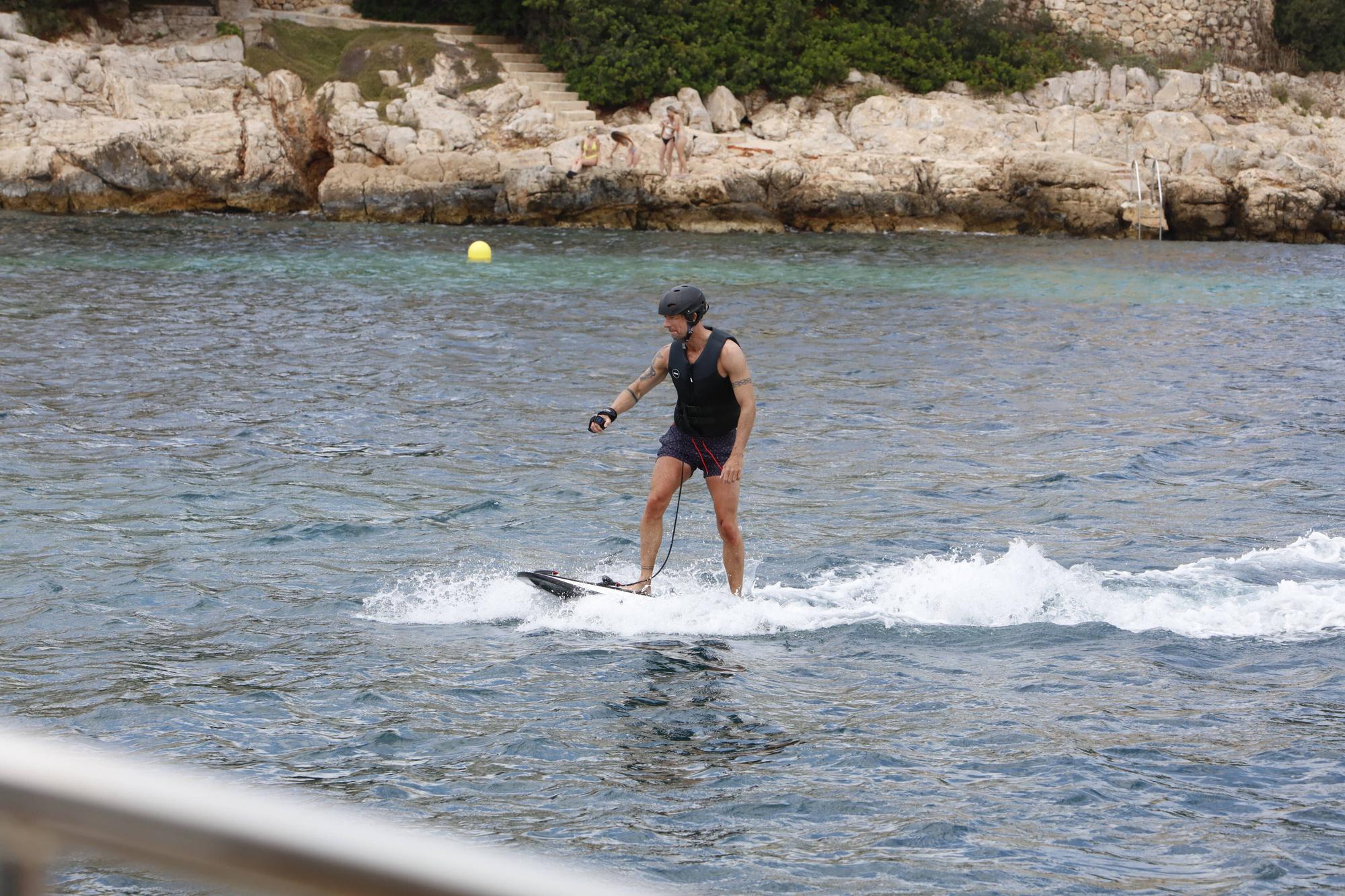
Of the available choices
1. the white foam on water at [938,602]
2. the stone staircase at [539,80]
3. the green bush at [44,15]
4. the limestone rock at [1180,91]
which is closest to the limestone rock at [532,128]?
the stone staircase at [539,80]

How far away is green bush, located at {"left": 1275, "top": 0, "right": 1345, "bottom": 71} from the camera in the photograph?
160 feet

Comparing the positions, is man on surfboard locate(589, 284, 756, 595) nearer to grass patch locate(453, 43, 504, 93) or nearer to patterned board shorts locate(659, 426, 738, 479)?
patterned board shorts locate(659, 426, 738, 479)

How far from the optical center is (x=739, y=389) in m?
8.97

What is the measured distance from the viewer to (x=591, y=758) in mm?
6965

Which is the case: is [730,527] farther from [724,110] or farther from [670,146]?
[724,110]

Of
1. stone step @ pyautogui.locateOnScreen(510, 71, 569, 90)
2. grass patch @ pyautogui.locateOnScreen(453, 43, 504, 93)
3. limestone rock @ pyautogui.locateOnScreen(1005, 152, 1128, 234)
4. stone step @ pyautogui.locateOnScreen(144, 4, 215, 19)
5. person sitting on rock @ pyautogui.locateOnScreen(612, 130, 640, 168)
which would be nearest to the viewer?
person sitting on rock @ pyautogui.locateOnScreen(612, 130, 640, 168)

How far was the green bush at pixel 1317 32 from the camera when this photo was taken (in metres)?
48.9

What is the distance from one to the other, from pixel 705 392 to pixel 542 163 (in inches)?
1097

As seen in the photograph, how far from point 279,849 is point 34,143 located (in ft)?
123

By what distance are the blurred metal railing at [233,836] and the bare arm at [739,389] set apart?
765cm

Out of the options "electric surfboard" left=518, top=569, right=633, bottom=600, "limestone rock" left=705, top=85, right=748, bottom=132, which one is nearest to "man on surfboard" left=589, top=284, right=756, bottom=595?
"electric surfboard" left=518, top=569, right=633, bottom=600

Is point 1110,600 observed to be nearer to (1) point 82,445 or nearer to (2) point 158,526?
(2) point 158,526

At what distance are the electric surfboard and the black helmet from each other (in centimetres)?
177

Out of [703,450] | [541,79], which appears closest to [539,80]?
[541,79]
